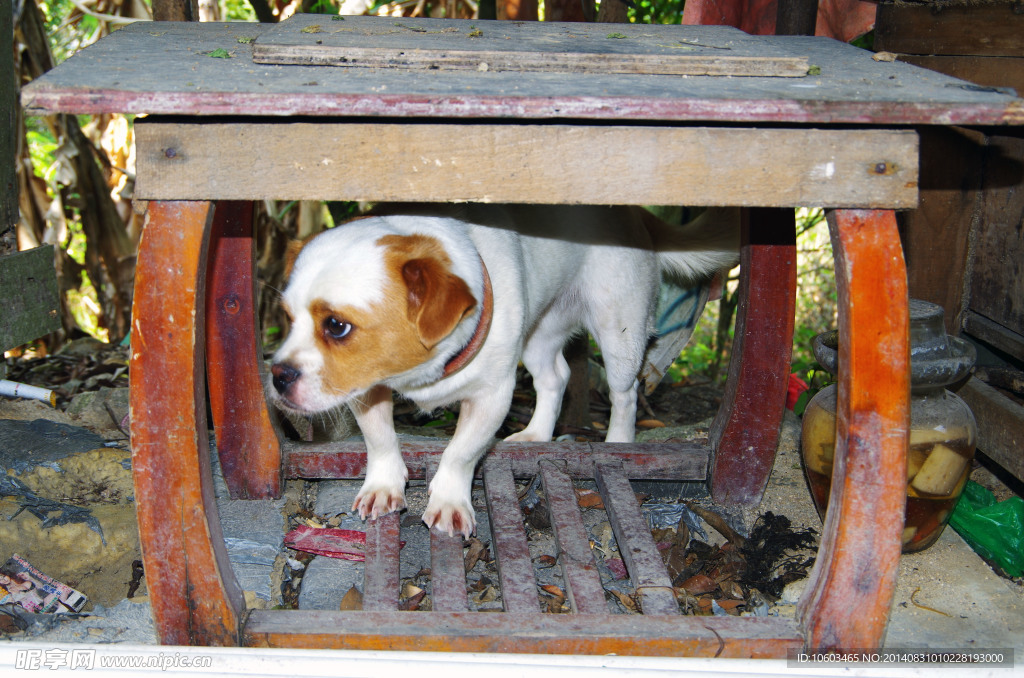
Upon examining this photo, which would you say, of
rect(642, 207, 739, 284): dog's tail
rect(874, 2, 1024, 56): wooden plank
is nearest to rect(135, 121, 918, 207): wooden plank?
rect(642, 207, 739, 284): dog's tail

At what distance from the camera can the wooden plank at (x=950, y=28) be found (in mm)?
3047

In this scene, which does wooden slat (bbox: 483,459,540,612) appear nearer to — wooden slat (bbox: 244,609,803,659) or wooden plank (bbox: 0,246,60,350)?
wooden slat (bbox: 244,609,803,659)

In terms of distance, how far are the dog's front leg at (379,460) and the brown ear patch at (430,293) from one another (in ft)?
1.77

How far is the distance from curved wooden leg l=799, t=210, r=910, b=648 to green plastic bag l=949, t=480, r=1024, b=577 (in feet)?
2.96

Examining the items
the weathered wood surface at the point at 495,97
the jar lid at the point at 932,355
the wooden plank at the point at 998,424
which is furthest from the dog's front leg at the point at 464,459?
the wooden plank at the point at 998,424

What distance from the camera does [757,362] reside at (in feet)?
9.48

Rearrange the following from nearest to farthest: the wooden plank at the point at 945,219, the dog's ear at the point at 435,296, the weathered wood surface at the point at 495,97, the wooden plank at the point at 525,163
A: the weathered wood surface at the point at 495,97 → the wooden plank at the point at 525,163 → the dog's ear at the point at 435,296 → the wooden plank at the point at 945,219

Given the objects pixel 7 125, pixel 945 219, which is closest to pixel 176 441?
pixel 7 125

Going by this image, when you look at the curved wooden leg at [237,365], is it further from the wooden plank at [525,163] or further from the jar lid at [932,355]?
the jar lid at [932,355]

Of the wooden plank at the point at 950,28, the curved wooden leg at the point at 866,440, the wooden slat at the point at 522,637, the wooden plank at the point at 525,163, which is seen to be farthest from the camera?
the wooden plank at the point at 950,28

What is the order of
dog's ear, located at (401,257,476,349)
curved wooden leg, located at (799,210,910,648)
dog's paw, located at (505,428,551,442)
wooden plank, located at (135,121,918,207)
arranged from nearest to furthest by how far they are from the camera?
1. wooden plank, located at (135,121,918,207)
2. curved wooden leg, located at (799,210,910,648)
3. dog's ear, located at (401,257,476,349)
4. dog's paw, located at (505,428,551,442)

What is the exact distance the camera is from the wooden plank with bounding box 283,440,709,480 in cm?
307

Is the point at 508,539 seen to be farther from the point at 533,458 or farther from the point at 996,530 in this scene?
the point at 996,530

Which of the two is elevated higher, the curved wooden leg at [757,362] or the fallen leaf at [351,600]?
the curved wooden leg at [757,362]
